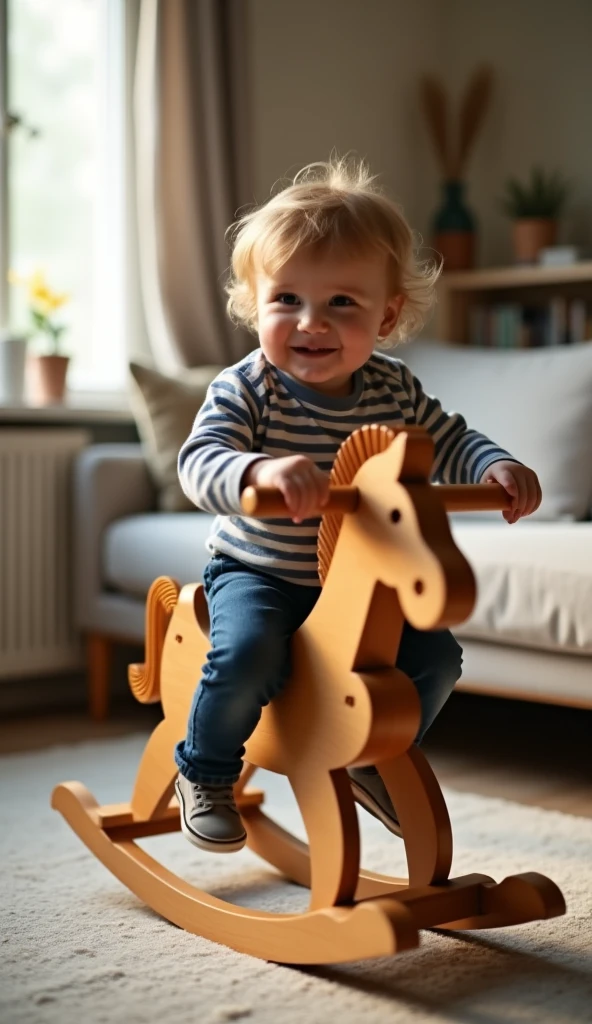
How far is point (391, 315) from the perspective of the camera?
162 centimetres

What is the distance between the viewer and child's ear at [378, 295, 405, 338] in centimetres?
160

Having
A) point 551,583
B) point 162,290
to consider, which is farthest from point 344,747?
point 162,290

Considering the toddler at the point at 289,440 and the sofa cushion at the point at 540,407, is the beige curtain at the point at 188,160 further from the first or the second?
the toddler at the point at 289,440

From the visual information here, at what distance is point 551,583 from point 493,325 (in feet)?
5.71

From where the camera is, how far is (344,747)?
1.33 metres

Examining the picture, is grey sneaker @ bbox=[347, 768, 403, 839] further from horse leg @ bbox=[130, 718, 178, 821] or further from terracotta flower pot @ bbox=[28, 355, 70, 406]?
terracotta flower pot @ bbox=[28, 355, 70, 406]

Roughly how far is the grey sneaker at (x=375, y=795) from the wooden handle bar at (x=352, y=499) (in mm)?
384

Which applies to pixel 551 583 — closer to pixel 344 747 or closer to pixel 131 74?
pixel 344 747

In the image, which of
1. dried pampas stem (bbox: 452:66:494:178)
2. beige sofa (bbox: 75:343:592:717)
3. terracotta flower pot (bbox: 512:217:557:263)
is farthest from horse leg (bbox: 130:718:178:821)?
dried pampas stem (bbox: 452:66:494:178)

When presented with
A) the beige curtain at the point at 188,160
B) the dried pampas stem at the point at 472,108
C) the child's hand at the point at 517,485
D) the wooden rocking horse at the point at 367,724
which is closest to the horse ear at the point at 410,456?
the wooden rocking horse at the point at 367,724

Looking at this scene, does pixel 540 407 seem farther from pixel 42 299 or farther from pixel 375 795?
pixel 375 795

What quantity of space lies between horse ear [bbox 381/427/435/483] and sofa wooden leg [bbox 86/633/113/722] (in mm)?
1791

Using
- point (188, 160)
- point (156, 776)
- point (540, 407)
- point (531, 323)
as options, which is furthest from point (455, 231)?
point (156, 776)

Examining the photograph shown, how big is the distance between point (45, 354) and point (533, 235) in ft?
4.71
